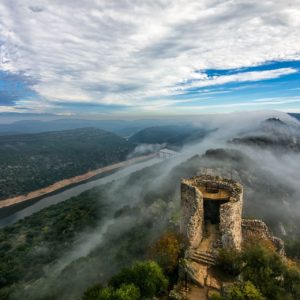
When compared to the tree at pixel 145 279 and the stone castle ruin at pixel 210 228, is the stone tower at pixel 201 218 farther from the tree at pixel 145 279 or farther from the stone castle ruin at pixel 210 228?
the tree at pixel 145 279

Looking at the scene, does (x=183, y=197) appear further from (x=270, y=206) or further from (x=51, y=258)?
(x=270, y=206)

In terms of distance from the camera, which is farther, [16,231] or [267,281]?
[16,231]

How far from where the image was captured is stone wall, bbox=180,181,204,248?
17.5 metres

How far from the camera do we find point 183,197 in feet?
60.4

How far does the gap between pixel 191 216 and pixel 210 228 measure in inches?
109

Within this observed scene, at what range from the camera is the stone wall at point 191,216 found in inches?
689

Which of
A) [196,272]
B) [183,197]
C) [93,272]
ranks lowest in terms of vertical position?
[93,272]

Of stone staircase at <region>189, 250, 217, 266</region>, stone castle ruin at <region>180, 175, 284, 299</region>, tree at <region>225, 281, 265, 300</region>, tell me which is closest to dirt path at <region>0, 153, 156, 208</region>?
stone castle ruin at <region>180, 175, 284, 299</region>

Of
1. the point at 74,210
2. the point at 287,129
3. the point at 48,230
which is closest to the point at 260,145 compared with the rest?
the point at 287,129

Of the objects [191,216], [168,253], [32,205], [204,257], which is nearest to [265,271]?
[204,257]

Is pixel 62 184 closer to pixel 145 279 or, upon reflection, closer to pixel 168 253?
pixel 168 253

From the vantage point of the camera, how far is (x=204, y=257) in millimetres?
16375

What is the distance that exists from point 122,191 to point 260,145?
193 feet

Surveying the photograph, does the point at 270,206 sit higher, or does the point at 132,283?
the point at 132,283
